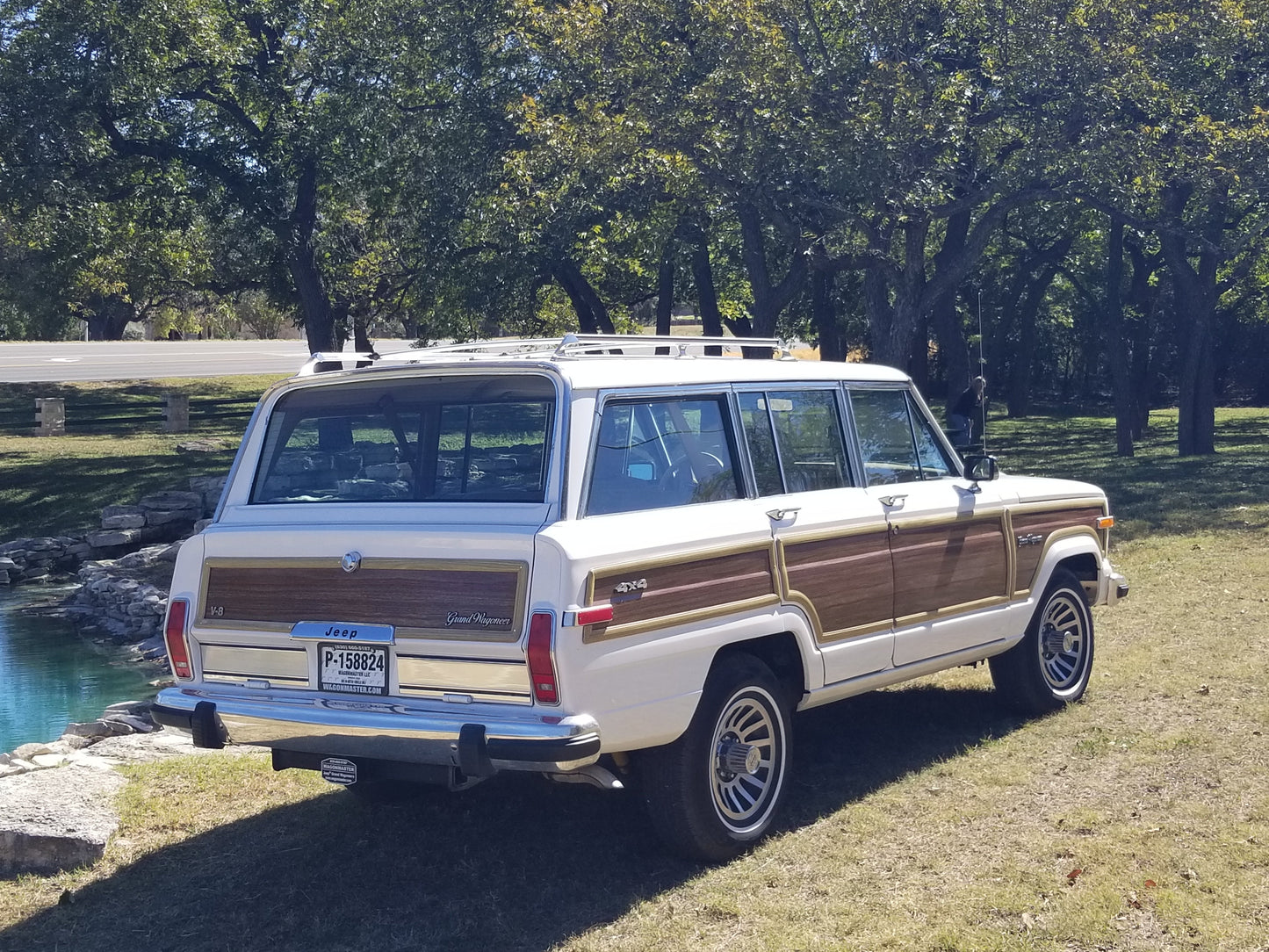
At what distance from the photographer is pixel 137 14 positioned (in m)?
21.2

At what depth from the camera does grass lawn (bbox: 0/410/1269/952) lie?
4977 millimetres

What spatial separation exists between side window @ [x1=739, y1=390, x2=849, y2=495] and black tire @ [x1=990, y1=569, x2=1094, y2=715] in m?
1.77

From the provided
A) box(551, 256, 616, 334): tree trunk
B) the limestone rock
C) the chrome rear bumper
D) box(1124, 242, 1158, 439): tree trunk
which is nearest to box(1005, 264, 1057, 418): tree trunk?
box(1124, 242, 1158, 439): tree trunk

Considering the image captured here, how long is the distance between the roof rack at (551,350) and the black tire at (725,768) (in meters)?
1.49

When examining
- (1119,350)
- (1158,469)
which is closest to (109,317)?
(1119,350)

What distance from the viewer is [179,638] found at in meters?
5.68

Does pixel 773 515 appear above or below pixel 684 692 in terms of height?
above

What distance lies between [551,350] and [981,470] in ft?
8.30

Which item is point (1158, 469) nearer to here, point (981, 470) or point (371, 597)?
point (981, 470)

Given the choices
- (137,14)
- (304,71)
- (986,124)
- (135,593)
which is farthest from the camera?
(304,71)

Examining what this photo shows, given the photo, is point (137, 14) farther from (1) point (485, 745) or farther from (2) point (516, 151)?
(1) point (485, 745)

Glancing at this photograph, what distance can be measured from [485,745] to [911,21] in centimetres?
1528

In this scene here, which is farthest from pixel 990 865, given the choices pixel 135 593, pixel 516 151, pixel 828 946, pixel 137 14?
pixel 137 14

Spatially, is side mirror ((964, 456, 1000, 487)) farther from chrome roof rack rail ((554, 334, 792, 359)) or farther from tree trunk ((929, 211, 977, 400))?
tree trunk ((929, 211, 977, 400))
